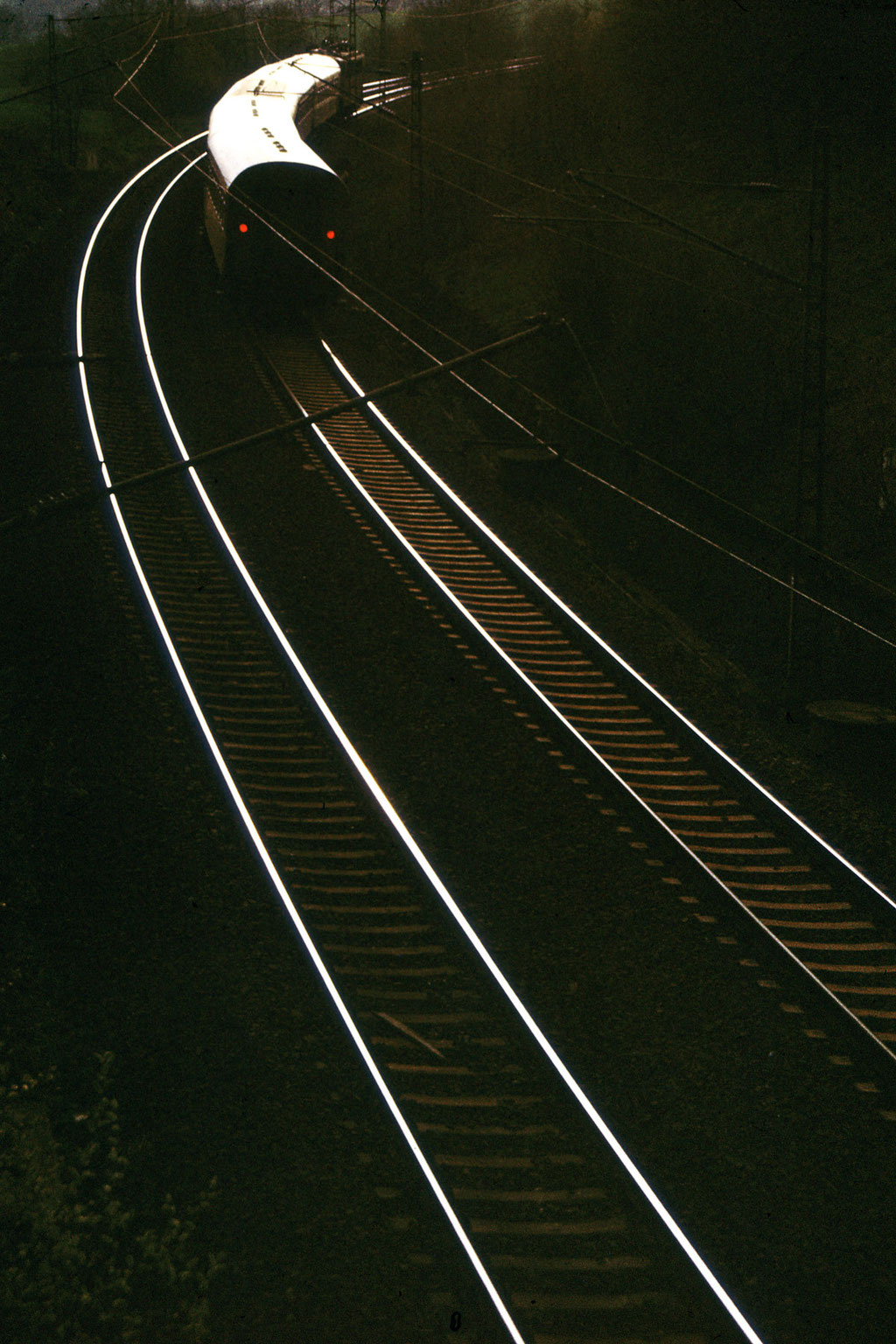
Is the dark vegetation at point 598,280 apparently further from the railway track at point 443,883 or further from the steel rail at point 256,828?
the railway track at point 443,883

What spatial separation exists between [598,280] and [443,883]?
16749mm

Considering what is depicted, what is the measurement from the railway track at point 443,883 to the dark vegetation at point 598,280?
1.34m

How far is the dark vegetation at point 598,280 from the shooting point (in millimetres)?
5227

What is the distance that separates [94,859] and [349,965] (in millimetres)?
1908

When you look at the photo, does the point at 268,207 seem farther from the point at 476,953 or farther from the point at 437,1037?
the point at 437,1037

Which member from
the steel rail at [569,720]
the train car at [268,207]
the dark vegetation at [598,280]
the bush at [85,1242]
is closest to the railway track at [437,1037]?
the bush at [85,1242]

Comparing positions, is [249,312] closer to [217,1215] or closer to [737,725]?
[737,725]

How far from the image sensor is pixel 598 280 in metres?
21.7

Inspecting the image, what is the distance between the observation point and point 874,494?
15.1 meters

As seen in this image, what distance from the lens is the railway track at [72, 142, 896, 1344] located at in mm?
5129

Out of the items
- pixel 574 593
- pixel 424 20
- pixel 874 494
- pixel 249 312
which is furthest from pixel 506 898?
pixel 424 20

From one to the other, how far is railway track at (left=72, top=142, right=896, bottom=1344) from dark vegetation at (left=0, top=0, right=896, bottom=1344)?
4.41 ft

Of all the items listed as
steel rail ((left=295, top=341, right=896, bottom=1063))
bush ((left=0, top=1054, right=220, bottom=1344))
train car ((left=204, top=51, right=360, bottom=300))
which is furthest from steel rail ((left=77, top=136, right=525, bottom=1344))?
train car ((left=204, top=51, right=360, bottom=300))

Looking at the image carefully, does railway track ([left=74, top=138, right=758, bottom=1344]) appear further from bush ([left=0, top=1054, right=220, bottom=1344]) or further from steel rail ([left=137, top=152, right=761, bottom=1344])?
bush ([left=0, top=1054, right=220, bottom=1344])
